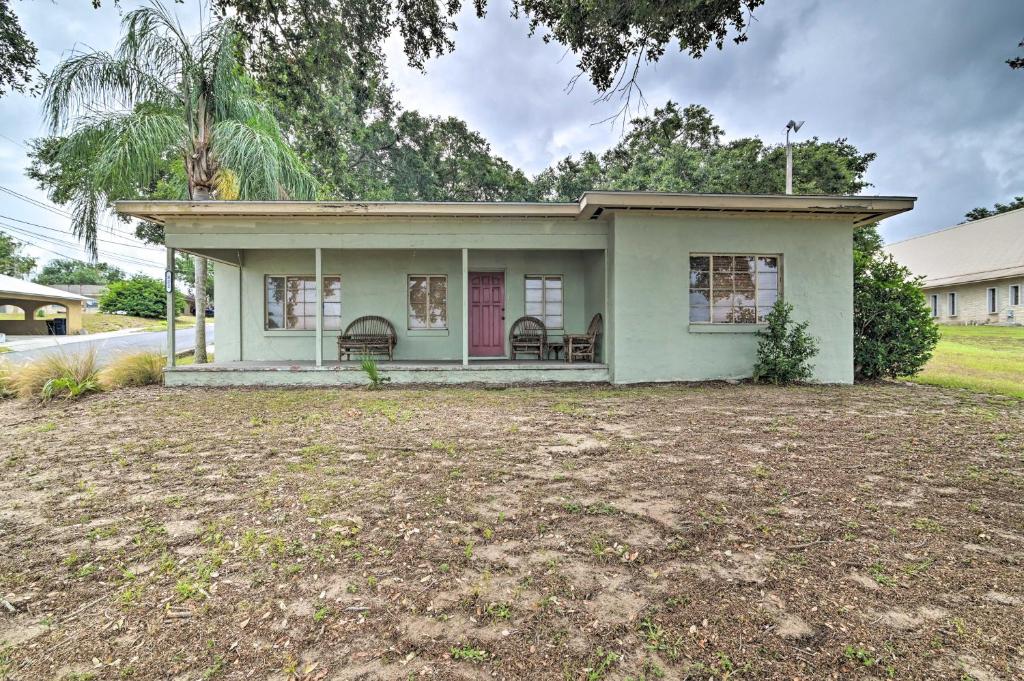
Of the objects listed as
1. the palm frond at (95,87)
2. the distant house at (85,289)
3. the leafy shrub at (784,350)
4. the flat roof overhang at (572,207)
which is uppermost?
the distant house at (85,289)

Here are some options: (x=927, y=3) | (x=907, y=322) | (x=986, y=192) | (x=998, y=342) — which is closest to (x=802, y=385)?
(x=907, y=322)

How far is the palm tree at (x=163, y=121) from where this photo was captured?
27.0ft

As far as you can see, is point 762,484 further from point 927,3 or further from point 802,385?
point 927,3

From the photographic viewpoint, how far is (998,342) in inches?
559

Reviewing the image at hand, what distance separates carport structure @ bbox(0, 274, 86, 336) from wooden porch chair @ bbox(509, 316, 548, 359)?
2413 centimetres

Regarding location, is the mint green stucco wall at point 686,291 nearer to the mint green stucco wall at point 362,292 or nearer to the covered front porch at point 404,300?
the covered front porch at point 404,300

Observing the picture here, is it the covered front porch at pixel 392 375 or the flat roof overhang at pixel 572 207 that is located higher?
the flat roof overhang at pixel 572 207

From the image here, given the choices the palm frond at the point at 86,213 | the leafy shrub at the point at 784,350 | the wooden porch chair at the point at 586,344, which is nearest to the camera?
the leafy shrub at the point at 784,350

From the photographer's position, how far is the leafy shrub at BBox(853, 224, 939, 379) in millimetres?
8117

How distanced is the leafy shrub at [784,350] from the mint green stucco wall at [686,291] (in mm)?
359

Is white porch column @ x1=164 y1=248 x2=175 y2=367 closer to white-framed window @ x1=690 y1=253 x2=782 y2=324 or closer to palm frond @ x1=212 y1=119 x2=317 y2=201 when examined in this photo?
palm frond @ x1=212 y1=119 x2=317 y2=201

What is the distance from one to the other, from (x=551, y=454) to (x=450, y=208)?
16.5 feet

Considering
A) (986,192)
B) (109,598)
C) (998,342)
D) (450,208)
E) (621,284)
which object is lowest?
(109,598)

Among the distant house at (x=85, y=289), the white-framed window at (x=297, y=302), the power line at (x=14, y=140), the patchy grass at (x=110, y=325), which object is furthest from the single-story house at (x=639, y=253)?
the distant house at (x=85, y=289)
